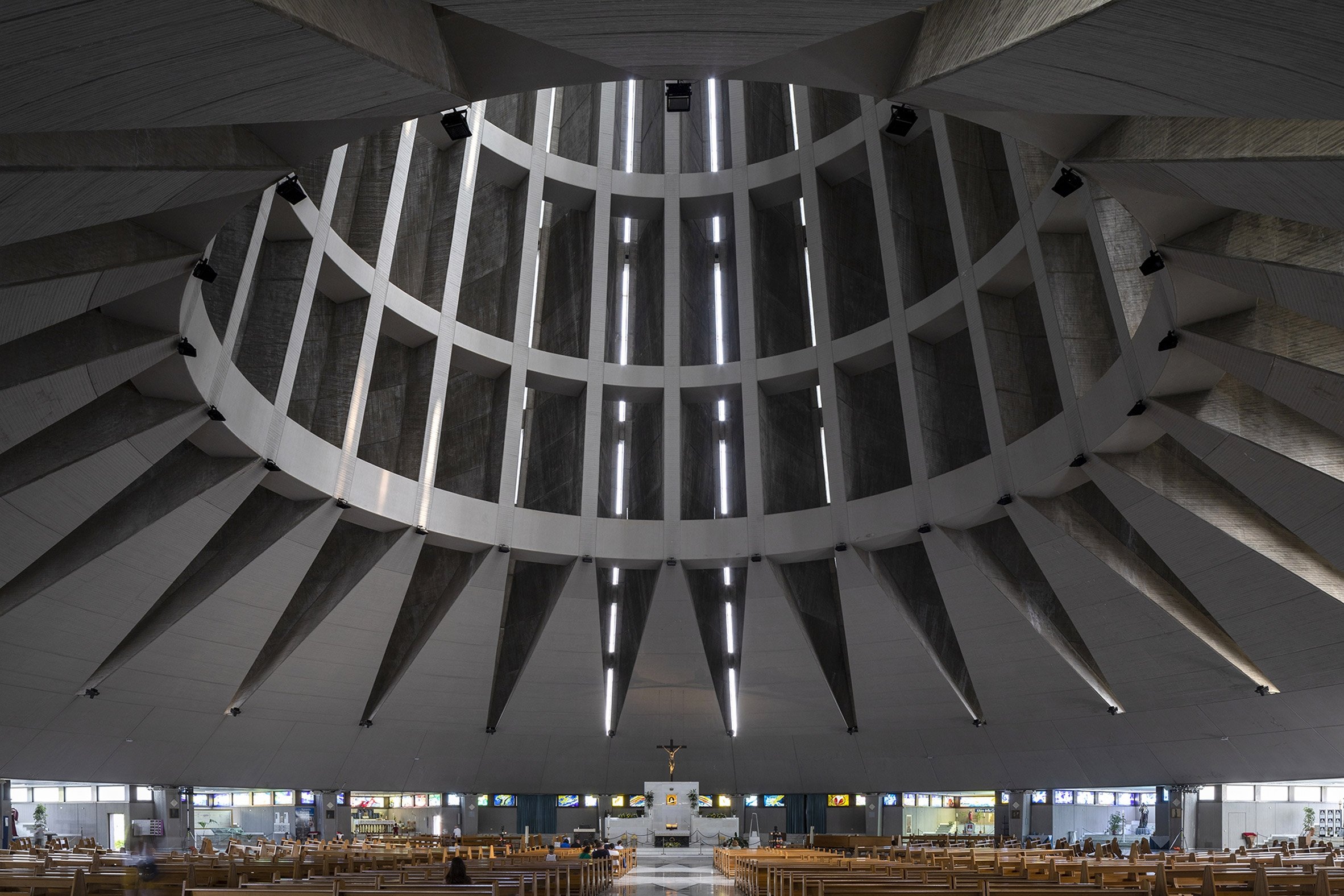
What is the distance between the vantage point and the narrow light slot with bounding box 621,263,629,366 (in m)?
28.0

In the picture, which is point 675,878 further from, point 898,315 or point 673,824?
point 898,315

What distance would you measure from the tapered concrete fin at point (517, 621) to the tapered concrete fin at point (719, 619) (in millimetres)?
3907

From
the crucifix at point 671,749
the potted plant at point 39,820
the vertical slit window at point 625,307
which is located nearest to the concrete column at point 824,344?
the vertical slit window at point 625,307

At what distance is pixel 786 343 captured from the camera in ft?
91.1

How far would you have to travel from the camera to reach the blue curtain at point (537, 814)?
100ft

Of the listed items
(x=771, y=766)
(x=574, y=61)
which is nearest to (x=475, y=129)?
(x=574, y=61)

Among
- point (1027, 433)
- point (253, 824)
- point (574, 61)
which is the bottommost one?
point (253, 824)

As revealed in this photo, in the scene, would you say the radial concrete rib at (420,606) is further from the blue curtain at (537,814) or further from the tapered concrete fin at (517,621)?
the blue curtain at (537,814)

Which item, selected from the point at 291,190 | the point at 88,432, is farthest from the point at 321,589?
the point at 291,190

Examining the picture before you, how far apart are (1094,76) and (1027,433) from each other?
1477 centimetres

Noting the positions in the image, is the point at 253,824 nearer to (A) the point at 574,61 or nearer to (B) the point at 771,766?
(B) the point at 771,766

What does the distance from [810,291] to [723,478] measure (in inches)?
216

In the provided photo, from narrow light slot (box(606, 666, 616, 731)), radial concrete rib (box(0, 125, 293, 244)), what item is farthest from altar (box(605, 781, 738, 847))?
radial concrete rib (box(0, 125, 293, 244))

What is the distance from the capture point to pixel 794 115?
26.4m
